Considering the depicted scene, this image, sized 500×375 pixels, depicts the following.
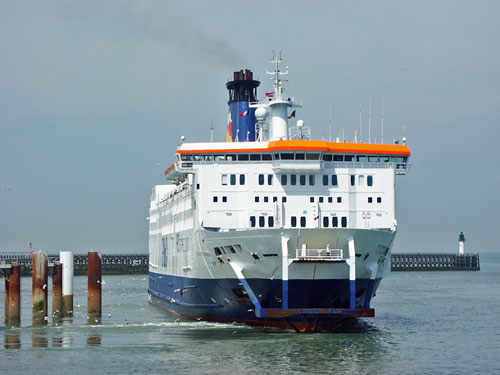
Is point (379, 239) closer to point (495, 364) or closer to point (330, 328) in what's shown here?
point (330, 328)

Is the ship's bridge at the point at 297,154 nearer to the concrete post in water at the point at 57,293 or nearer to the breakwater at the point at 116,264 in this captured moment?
the concrete post in water at the point at 57,293

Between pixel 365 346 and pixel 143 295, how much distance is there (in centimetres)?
3799

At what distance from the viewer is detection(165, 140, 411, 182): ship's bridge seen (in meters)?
34.8

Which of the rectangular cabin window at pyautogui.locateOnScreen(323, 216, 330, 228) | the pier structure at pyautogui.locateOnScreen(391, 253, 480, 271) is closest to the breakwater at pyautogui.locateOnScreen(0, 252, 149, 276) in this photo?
the pier structure at pyautogui.locateOnScreen(391, 253, 480, 271)

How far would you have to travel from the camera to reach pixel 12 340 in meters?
34.7

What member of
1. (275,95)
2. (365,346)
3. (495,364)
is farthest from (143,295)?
(495,364)

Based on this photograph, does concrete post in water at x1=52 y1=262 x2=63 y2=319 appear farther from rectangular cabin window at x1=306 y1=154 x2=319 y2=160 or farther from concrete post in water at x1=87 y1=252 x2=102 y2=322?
rectangular cabin window at x1=306 y1=154 x2=319 y2=160

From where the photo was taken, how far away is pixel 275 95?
3988cm

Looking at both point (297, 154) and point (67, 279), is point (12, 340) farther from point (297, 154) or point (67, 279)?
point (297, 154)

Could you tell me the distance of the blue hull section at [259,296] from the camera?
3219cm

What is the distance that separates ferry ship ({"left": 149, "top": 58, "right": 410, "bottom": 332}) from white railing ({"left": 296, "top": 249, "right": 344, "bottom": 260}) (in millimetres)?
43

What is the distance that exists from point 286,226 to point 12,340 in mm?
13292

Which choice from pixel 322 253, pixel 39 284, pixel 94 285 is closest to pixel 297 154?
pixel 322 253

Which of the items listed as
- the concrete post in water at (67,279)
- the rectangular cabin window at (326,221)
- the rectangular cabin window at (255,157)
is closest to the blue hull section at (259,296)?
the rectangular cabin window at (326,221)
